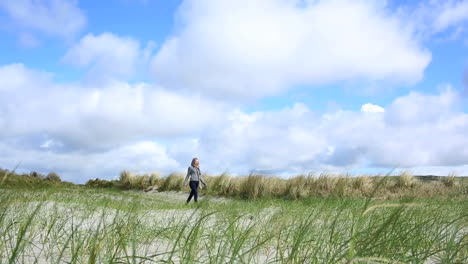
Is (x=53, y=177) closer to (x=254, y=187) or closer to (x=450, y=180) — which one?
(x=254, y=187)

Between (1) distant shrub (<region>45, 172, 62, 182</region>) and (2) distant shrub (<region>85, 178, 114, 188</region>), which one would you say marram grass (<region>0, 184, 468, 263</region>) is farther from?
(1) distant shrub (<region>45, 172, 62, 182</region>)

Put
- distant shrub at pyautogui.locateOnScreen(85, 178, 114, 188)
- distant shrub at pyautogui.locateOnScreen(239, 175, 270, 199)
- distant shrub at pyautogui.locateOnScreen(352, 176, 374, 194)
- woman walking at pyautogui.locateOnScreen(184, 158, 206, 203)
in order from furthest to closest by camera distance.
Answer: distant shrub at pyautogui.locateOnScreen(85, 178, 114, 188), distant shrub at pyautogui.locateOnScreen(239, 175, 270, 199), distant shrub at pyautogui.locateOnScreen(352, 176, 374, 194), woman walking at pyautogui.locateOnScreen(184, 158, 206, 203)

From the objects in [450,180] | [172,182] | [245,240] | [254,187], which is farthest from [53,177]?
[245,240]

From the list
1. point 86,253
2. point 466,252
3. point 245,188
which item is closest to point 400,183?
point 245,188

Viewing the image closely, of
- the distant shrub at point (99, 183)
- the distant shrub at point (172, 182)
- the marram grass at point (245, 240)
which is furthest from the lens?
the distant shrub at point (99, 183)

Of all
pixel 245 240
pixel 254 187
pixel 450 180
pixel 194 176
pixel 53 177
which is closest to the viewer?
pixel 245 240

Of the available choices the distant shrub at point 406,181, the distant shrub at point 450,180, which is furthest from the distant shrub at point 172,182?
the distant shrub at point 450,180

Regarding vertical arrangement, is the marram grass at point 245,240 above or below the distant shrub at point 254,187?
below

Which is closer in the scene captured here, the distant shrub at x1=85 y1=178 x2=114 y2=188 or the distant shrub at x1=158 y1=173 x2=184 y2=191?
the distant shrub at x1=158 y1=173 x2=184 y2=191

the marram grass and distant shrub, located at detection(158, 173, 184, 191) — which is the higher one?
distant shrub, located at detection(158, 173, 184, 191)

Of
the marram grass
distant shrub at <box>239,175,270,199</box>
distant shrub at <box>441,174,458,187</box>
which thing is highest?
distant shrub at <box>441,174,458,187</box>

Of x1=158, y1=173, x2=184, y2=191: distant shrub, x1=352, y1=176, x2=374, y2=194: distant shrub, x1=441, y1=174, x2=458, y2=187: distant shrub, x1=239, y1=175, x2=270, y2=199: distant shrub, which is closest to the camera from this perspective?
x1=352, y1=176, x2=374, y2=194: distant shrub

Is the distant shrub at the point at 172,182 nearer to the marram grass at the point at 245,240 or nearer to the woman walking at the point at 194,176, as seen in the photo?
the woman walking at the point at 194,176

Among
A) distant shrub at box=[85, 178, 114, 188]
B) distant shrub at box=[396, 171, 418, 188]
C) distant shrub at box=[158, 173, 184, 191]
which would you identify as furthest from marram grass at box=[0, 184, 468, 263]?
distant shrub at box=[85, 178, 114, 188]
